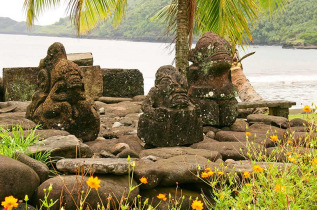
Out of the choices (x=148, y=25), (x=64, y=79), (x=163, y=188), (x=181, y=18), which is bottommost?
(x=163, y=188)

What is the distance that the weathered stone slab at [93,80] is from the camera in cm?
1096

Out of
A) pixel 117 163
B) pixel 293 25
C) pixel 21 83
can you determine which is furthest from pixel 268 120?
pixel 293 25

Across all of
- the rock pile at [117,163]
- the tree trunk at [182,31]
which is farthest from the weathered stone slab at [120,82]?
the rock pile at [117,163]

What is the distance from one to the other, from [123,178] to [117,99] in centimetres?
636

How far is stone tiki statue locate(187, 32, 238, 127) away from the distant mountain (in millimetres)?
25185

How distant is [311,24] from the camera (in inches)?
1748

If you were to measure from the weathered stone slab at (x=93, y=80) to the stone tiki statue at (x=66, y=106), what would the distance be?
4344mm

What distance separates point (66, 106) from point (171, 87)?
1.52 meters

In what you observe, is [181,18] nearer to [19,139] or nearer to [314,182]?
[19,139]

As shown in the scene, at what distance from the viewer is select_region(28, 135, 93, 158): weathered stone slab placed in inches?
189

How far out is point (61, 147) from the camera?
4.88 metres

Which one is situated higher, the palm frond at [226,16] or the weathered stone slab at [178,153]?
the palm frond at [226,16]

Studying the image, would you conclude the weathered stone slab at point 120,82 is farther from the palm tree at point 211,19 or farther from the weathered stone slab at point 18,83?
the weathered stone slab at point 18,83

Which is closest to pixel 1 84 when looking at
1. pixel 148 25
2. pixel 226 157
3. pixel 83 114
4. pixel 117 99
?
pixel 117 99
